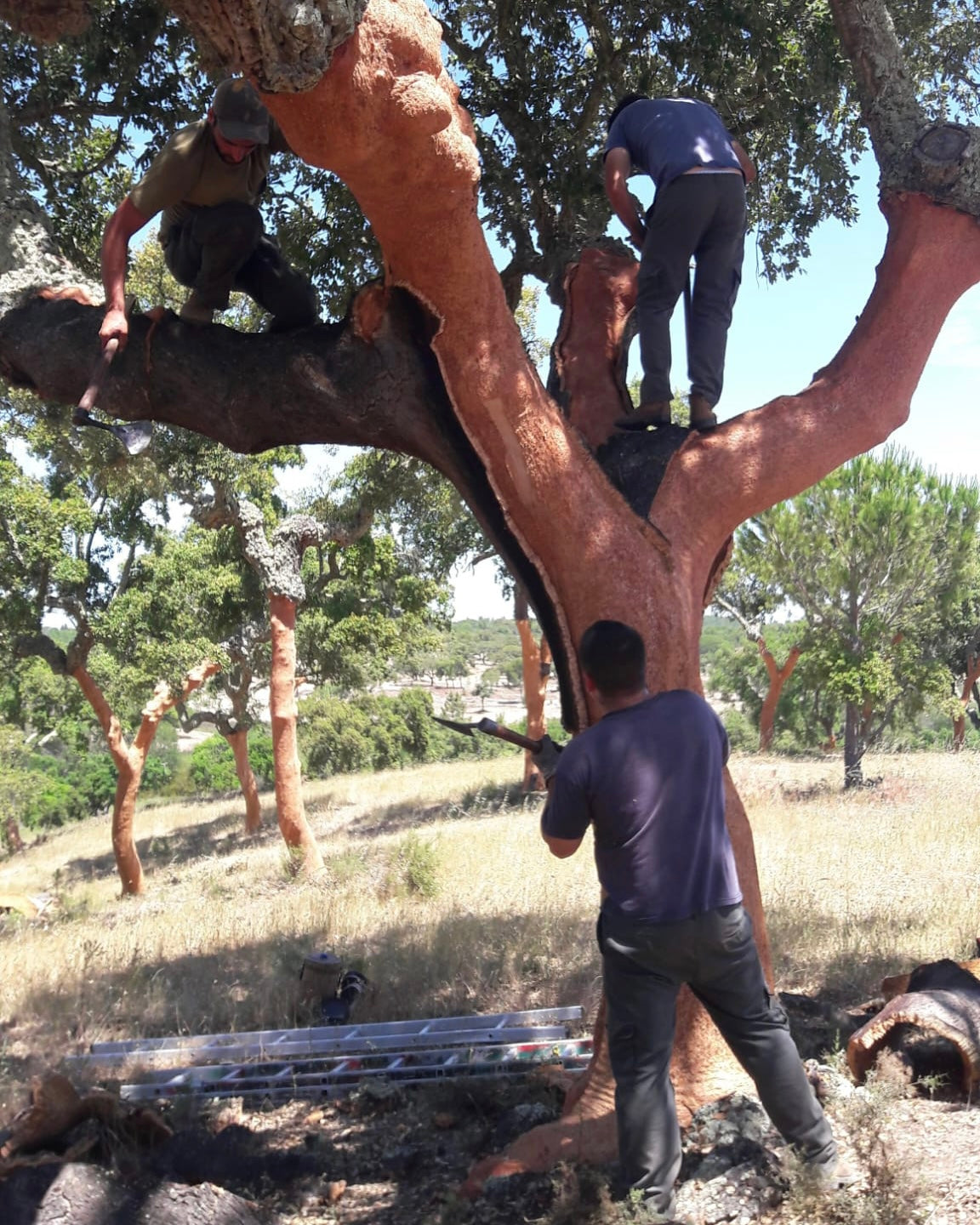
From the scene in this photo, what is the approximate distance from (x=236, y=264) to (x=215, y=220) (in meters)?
0.17

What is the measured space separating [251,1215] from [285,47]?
320 cm

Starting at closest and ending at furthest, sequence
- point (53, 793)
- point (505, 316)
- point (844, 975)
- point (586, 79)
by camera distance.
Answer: point (505, 316) < point (844, 975) < point (586, 79) < point (53, 793)

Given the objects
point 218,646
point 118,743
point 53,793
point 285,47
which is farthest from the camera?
point 53,793

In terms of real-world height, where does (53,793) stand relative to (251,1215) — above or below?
below

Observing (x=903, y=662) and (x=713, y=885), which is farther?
(x=903, y=662)

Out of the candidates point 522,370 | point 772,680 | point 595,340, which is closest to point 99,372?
point 522,370

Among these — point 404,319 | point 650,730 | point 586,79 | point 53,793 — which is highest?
point 586,79

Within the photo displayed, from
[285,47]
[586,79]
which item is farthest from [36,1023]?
[586,79]

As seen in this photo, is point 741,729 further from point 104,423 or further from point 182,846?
point 104,423

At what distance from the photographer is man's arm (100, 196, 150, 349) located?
3404 millimetres

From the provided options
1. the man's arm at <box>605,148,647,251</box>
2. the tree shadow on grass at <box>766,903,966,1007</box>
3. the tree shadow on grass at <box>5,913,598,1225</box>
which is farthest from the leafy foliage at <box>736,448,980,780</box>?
the man's arm at <box>605,148,647,251</box>

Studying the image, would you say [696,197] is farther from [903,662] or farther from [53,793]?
[53,793]

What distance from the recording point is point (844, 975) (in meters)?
5.29

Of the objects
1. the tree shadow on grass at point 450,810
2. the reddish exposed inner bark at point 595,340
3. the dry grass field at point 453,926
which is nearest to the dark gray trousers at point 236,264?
the reddish exposed inner bark at point 595,340
